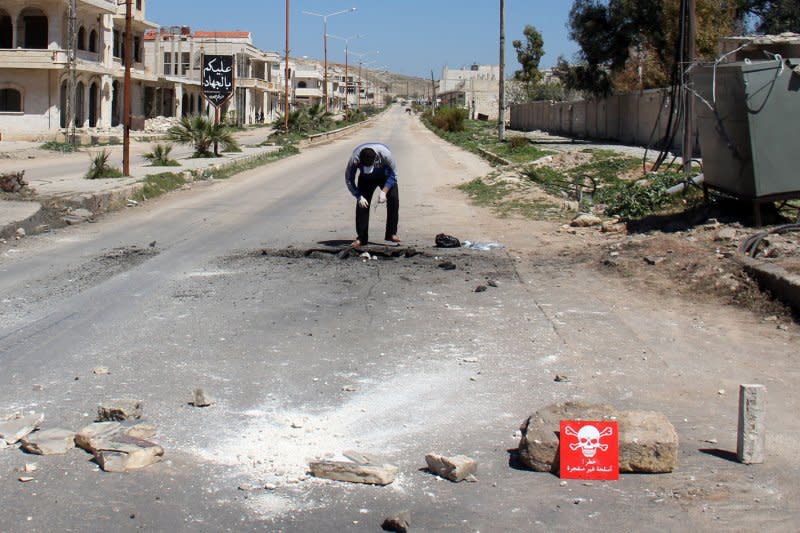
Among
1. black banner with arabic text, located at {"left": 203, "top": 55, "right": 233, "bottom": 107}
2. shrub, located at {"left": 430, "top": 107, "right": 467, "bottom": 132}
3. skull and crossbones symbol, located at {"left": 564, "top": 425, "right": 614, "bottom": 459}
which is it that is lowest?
skull and crossbones symbol, located at {"left": 564, "top": 425, "right": 614, "bottom": 459}

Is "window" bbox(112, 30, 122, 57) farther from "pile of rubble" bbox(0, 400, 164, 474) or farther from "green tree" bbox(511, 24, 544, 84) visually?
"pile of rubble" bbox(0, 400, 164, 474)

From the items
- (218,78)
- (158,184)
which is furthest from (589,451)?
(218,78)

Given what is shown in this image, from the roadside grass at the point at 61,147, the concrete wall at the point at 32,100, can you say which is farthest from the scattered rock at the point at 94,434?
the concrete wall at the point at 32,100

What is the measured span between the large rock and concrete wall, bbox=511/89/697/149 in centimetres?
2310

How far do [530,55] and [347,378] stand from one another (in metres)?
87.2

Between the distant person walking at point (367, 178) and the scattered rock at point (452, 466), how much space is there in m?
7.16

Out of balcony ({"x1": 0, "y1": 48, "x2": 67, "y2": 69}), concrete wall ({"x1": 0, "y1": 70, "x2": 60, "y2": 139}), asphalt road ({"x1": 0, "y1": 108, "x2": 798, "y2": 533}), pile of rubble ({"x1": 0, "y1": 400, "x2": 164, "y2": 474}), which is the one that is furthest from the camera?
concrete wall ({"x1": 0, "y1": 70, "x2": 60, "y2": 139})

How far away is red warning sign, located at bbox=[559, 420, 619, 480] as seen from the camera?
476 cm

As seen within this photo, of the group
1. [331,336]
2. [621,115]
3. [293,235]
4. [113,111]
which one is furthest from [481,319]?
[113,111]

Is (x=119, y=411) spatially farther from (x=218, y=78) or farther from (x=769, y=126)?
(x=218, y=78)

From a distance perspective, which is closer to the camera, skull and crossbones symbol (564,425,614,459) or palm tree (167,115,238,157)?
skull and crossbones symbol (564,425,614,459)

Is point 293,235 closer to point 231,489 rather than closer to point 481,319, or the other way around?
point 481,319

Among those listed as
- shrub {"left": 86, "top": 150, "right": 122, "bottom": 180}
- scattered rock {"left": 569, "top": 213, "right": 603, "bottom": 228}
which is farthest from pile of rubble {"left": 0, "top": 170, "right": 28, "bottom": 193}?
scattered rock {"left": 569, "top": 213, "right": 603, "bottom": 228}

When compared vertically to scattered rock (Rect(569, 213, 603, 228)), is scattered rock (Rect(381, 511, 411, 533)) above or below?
below
